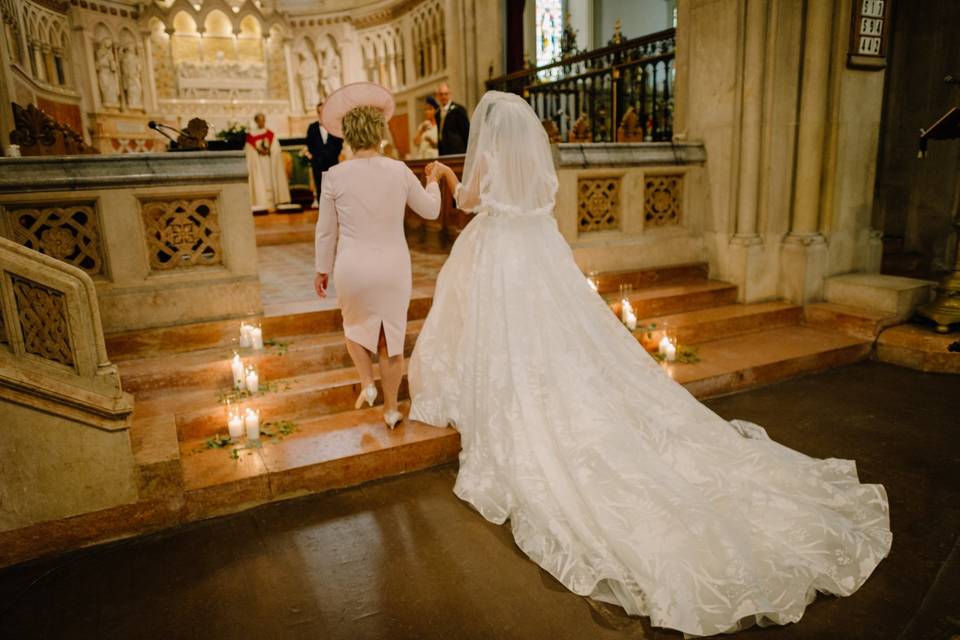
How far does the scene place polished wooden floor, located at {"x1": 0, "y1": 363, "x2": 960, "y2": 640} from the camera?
2350 millimetres

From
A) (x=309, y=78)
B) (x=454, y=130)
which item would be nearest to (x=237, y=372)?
(x=454, y=130)

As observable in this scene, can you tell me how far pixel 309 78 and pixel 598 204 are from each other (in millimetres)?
11548

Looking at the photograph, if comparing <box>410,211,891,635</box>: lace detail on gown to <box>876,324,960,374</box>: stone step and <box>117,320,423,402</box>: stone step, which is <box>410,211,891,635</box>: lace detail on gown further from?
<box>876,324,960,374</box>: stone step

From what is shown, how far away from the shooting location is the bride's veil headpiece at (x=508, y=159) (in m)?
3.45

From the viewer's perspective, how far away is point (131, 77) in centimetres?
1320

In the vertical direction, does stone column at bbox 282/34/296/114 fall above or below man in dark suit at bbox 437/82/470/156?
above

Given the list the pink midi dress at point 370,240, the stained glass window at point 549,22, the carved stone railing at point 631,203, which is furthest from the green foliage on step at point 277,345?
the stained glass window at point 549,22

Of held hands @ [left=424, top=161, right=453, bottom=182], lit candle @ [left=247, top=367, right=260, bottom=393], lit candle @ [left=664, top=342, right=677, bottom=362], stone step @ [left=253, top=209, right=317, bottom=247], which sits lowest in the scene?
lit candle @ [left=664, top=342, right=677, bottom=362]

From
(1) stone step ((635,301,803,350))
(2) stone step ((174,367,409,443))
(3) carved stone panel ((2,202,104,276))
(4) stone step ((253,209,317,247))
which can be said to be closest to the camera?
(2) stone step ((174,367,409,443))

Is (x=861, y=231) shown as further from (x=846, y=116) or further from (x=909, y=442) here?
(x=909, y=442)

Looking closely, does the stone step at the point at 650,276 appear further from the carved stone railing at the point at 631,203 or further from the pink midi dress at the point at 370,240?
the pink midi dress at the point at 370,240

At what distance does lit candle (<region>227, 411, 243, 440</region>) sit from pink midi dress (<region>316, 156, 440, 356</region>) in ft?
2.60

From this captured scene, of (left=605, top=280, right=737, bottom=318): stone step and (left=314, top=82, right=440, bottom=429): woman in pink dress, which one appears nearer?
(left=314, top=82, right=440, bottom=429): woman in pink dress

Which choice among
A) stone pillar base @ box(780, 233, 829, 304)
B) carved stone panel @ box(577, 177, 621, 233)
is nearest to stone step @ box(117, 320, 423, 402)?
carved stone panel @ box(577, 177, 621, 233)
